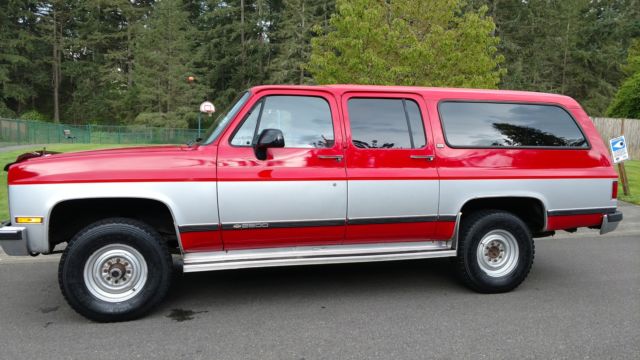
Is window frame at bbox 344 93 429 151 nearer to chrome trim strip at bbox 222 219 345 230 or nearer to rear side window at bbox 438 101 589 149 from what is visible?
rear side window at bbox 438 101 589 149

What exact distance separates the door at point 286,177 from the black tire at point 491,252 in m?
1.29

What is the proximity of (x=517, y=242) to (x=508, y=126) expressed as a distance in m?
1.18

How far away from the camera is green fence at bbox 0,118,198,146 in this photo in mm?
32781

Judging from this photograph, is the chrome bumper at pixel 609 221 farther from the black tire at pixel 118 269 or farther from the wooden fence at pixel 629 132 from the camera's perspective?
the wooden fence at pixel 629 132

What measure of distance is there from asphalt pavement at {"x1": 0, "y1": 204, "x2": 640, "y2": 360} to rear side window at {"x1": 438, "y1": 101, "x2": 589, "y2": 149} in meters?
1.51

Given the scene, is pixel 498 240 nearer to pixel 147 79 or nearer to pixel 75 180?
pixel 75 180

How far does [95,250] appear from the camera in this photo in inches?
161

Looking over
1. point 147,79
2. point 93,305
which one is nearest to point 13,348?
point 93,305

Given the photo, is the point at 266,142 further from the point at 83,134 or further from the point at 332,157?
the point at 83,134

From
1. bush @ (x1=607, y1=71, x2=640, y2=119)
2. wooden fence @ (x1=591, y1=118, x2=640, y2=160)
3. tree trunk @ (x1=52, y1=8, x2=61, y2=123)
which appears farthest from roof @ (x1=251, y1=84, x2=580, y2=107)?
tree trunk @ (x1=52, y1=8, x2=61, y2=123)

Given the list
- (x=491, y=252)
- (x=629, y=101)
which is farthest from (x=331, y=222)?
(x=629, y=101)

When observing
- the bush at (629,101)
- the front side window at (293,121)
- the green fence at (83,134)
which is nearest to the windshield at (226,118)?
the front side window at (293,121)

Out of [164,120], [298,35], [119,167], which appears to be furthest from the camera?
[298,35]

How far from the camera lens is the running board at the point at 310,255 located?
4.24 m
